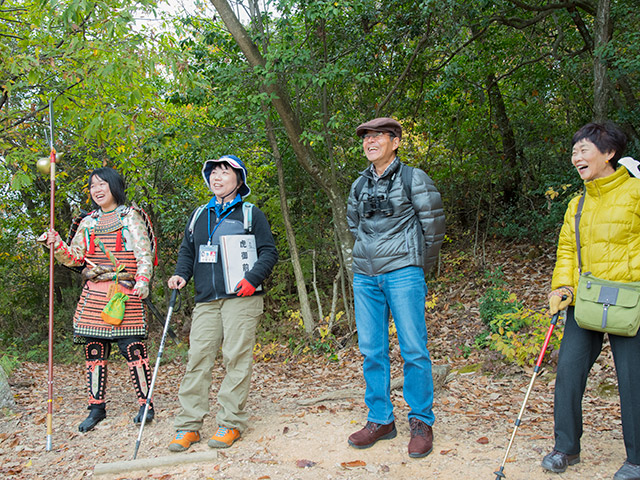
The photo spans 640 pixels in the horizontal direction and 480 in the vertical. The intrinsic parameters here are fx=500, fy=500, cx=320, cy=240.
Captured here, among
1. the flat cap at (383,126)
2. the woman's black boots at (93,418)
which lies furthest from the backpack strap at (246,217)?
the woman's black boots at (93,418)

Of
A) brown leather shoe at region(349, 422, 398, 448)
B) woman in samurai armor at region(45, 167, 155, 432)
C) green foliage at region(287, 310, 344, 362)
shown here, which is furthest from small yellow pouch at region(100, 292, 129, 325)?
green foliage at region(287, 310, 344, 362)

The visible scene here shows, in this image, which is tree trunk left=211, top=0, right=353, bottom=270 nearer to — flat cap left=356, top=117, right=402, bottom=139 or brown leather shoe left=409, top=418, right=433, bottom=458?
flat cap left=356, top=117, right=402, bottom=139

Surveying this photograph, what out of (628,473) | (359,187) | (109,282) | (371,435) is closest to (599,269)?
(628,473)

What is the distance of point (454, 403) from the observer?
4.60 metres

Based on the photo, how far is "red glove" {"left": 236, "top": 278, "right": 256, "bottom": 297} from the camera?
11.8 feet

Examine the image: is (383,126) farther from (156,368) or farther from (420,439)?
(156,368)

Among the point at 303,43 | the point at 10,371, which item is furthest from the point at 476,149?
the point at 10,371

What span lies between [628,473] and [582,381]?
21.2 inches

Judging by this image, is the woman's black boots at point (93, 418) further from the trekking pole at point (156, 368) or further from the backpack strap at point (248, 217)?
the backpack strap at point (248, 217)

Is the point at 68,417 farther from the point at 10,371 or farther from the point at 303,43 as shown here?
the point at 303,43

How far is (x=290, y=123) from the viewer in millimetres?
6762

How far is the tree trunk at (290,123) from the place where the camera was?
639cm

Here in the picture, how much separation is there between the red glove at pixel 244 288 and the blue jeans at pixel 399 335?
0.76 m

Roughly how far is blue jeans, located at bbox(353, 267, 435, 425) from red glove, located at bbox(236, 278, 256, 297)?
761 millimetres
